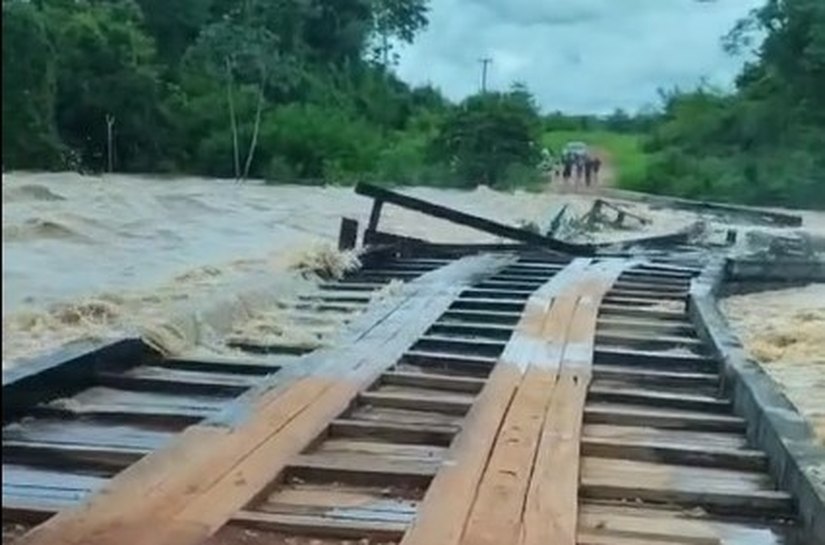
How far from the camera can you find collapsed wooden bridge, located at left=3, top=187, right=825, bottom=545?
8.51 feet

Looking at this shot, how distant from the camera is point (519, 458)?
3.07 meters

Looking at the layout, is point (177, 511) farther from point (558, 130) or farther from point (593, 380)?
point (558, 130)

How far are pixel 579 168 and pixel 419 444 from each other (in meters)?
20.8

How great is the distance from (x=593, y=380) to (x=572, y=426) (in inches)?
38.7

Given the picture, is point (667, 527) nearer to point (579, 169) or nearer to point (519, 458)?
point (519, 458)

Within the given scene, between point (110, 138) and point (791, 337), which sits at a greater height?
point (110, 138)

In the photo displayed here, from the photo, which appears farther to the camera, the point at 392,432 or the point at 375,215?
the point at 375,215

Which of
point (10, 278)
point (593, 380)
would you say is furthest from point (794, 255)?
point (10, 278)

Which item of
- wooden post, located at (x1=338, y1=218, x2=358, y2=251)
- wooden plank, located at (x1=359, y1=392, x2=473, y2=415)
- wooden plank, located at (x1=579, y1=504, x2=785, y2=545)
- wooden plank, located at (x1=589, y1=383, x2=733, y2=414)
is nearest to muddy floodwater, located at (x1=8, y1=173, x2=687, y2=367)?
wooden post, located at (x1=338, y1=218, x2=358, y2=251)

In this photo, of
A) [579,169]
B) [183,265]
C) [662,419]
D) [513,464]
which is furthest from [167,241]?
[579,169]

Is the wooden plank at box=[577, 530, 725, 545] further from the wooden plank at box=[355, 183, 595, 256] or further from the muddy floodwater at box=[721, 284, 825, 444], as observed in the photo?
the wooden plank at box=[355, 183, 595, 256]

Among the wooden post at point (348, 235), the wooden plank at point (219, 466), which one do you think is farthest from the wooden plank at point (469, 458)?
the wooden post at point (348, 235)

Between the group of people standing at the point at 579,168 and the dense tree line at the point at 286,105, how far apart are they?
82 centimetres

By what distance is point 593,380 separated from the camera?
4.46 meters
